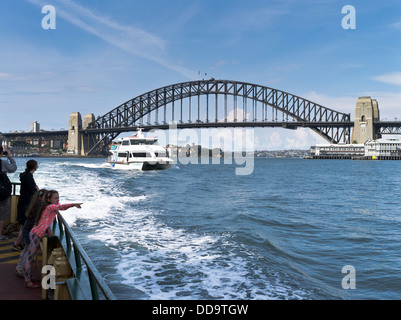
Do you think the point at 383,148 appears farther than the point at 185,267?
Yes

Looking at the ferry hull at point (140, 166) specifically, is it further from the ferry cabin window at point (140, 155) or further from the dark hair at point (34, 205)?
the dark hair at point (34, 205)

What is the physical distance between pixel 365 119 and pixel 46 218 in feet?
405

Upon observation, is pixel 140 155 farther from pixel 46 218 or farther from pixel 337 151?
pixel 337 151

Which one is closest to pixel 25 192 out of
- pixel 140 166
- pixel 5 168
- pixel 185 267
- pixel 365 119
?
pixel 5 168

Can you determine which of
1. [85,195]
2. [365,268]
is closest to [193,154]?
[85,195]

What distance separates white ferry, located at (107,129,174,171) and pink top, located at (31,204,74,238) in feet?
132

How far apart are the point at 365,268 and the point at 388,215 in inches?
348

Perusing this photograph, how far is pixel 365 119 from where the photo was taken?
11338 cm

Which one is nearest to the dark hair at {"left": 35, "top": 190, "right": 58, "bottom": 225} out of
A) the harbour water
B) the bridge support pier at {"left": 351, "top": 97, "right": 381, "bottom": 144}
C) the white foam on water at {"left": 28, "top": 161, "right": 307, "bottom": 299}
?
the harbour water

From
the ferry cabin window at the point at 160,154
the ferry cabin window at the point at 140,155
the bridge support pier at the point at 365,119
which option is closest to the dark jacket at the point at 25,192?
the ferry cabin window at the point at 140,155

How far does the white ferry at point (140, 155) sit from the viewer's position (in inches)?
1797
